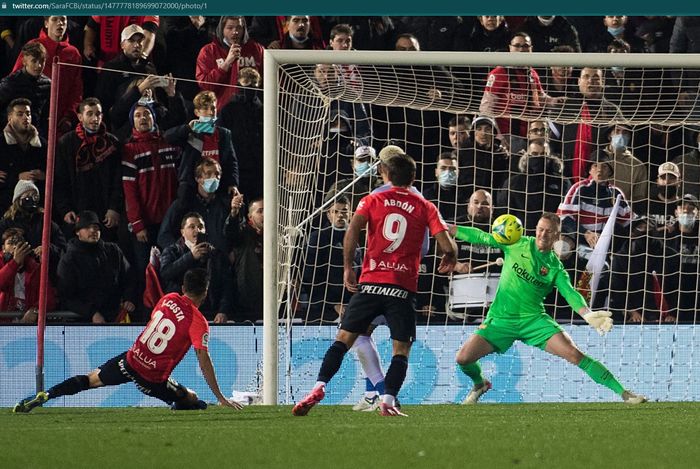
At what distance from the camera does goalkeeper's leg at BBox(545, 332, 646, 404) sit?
9.67 m

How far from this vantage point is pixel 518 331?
32.4 feet

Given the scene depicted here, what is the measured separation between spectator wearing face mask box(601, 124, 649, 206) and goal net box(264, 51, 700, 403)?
0.02 metres

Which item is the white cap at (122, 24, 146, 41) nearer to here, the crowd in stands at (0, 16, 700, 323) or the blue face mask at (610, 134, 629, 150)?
the crowd in stands at (0, 16, 700, 323)

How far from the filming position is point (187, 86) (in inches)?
547

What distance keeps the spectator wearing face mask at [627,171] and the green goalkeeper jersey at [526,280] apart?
8.93 feet

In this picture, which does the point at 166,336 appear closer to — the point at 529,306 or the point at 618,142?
the point at 529,306

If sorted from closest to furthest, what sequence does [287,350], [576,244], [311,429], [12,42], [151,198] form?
[311,429]
[287,350]
[576,244]
[151,198]
[12,42]

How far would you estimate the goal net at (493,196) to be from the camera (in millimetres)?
10820

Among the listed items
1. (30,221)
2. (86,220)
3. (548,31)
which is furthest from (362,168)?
(548,31)

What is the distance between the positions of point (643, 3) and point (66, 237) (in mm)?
6664

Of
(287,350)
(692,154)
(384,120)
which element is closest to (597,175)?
(692,154)

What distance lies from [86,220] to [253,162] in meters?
2.21

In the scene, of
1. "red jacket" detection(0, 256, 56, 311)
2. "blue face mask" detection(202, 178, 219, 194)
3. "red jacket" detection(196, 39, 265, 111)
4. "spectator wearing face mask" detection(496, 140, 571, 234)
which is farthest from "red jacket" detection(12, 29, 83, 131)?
"spectator wearing face mask" detection(496, 140, 571, 234)

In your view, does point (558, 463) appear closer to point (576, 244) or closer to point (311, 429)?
point (311, 429)
